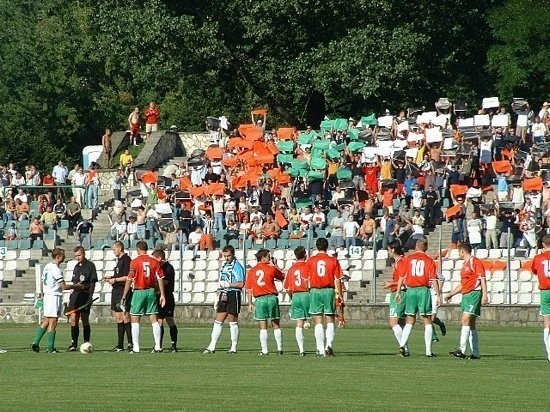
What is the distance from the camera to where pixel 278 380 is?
66.8 feet

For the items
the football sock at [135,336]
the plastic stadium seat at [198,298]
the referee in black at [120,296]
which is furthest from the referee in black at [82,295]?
the plastic stadium seat at [198,298]

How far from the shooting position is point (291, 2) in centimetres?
5381

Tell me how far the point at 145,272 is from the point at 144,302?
56 centimetres

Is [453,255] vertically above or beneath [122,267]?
above

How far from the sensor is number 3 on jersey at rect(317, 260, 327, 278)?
84.5 feet

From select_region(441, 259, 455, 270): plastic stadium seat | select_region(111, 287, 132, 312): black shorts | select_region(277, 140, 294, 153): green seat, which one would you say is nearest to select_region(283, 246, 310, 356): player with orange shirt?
select_region(111, 287, 132, 312): black shorts

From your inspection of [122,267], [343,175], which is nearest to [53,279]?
[122,267]

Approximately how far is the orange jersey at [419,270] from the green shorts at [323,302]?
1.36m

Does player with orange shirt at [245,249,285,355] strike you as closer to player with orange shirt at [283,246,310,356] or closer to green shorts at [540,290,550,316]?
player with orange shirt at [283,246,310,356]

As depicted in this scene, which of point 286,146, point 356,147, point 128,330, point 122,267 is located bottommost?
point 128,330

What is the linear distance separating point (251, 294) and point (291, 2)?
28.5 m

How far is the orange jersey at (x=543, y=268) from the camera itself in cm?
2395

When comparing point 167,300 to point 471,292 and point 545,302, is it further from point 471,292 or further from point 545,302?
point 545,302

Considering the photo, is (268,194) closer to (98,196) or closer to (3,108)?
(98,196)
